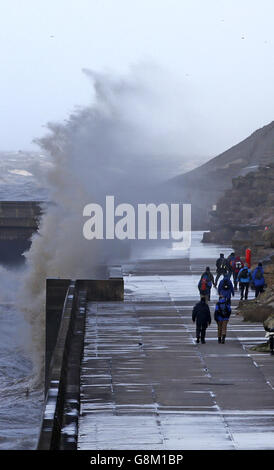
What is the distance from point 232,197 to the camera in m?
83.9

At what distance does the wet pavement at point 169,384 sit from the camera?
15078 millimetres

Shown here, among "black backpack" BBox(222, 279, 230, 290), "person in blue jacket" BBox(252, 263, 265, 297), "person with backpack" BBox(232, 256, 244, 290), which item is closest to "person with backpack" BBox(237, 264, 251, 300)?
"person in blue jacket" BBox(252, 263, 265, 297)

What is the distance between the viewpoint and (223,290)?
26234 millimetres

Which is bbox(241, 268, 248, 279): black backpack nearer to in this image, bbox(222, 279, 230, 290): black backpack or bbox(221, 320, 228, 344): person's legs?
bbox(222, 279, 230, 290): black backpack

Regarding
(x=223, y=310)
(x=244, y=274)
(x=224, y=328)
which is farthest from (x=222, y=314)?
(x=244, y=274)

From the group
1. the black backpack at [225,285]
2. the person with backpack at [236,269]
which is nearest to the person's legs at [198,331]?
the black backpack at [225,285]

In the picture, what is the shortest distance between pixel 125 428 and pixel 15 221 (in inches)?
2615

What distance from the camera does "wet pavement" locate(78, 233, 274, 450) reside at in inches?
594

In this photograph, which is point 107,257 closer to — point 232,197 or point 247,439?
point 232,197

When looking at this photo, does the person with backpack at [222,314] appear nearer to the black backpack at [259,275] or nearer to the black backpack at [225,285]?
the black backpack at [225,285]

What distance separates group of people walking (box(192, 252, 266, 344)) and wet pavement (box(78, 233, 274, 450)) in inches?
18.0

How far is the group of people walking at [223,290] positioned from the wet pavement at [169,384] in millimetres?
457

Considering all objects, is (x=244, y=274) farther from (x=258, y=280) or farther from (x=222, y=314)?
(x=222, y=314)
